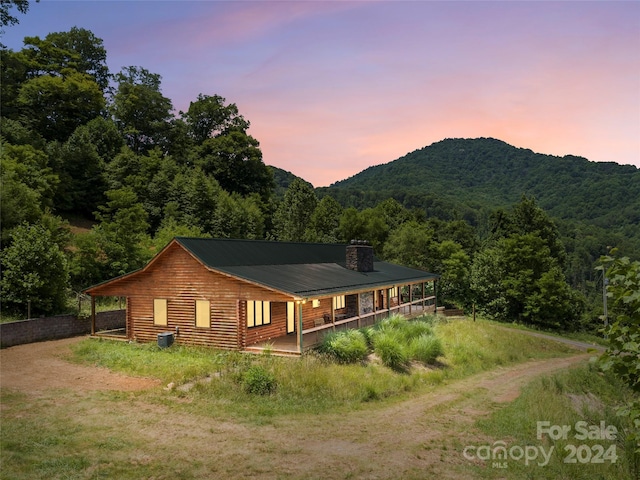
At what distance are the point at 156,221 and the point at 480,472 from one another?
54.5 meters

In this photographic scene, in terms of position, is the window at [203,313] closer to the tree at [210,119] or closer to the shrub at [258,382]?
the shrub at [258,382]

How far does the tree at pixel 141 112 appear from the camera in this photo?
73.1 m

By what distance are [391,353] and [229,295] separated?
317 inches

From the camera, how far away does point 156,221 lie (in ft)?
188

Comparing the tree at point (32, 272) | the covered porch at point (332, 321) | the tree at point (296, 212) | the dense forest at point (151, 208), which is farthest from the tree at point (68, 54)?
the covered porch at point (332, 321)

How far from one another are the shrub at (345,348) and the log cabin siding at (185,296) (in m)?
2.92

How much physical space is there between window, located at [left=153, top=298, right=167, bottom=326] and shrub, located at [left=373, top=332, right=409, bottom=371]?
36.4 feet

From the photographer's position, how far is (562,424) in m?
13.2

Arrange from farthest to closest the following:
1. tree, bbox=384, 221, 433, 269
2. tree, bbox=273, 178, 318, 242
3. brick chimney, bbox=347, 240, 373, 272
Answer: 1. tree, bbox=273, 178, 318, 242
2. tree, bbox=384, 221, 433, 269
3. brick chimney, bbox=347, 240, 373, 272

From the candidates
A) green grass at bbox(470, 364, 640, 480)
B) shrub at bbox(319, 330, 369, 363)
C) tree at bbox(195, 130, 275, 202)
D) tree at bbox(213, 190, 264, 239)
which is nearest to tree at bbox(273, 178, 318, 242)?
tree at bbox(213, 190, 264, 239)

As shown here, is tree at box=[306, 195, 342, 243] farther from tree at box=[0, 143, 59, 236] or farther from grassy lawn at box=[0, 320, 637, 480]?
grassy lawn at box=[0, 320, 637, 480]

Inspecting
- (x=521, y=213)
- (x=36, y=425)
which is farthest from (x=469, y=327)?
(x=521, y=213)

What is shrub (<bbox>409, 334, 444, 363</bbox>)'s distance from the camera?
2120 cm

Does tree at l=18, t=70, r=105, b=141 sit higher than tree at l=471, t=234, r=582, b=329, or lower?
higher
